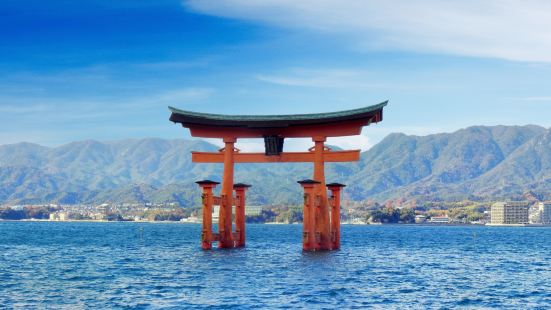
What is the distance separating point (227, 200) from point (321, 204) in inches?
331

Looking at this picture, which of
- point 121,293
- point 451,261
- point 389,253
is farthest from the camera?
point 389,253

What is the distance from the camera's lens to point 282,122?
63.9m

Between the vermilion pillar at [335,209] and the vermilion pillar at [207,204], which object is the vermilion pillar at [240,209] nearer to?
the vermilion pillar at [207,204]

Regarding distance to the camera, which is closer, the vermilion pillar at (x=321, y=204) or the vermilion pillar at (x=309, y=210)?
the vermilion pillar at (x=309, y=210)

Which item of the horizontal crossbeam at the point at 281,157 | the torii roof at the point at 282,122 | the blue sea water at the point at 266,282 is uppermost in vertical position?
the torii roof at the point at 282,122

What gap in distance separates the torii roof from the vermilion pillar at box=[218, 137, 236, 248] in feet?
4.67

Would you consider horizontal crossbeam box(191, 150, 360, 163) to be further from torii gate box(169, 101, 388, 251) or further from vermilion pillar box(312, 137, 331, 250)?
vermilion pillar box(312, 137, 331, 250)

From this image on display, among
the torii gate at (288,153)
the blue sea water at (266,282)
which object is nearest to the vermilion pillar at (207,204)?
the torii gate at (288,153)

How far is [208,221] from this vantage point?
64562mm

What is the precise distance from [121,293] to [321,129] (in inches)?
1075

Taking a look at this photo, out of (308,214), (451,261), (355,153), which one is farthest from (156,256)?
(451,261)

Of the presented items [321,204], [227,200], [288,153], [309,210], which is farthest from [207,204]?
[321,204]

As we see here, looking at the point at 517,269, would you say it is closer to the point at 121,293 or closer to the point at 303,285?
the point at 303,285

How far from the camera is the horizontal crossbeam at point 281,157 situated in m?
64.0
